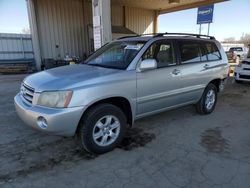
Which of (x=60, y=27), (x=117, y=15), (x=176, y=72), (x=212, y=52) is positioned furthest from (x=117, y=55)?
(x=117, y=15)

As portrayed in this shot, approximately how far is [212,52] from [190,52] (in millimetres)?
895

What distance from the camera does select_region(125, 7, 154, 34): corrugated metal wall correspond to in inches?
647

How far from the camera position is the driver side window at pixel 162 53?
12.5 feet

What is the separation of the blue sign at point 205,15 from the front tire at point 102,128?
28.1ft

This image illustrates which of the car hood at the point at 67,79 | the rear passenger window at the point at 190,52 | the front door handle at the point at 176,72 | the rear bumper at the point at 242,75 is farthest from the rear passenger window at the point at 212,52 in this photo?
the rear bumper at the point at 242,75

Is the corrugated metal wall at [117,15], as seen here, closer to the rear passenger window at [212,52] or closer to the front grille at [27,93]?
Answer: the rear passenger window at [212,52]

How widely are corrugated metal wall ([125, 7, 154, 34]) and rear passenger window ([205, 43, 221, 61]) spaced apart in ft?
39.6

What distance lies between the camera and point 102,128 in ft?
10.8

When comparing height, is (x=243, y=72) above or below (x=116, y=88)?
below

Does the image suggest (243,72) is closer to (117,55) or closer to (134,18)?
(117,55)

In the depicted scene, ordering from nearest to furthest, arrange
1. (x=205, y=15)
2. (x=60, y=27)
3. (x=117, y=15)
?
1. (x=205, y=15)
2. (x=60, y=27)
3. (x=117, y=15)

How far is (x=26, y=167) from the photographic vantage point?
2.97 meters

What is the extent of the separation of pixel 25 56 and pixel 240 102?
11.6 m

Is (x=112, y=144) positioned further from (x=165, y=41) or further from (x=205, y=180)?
(x=165, y=41)
